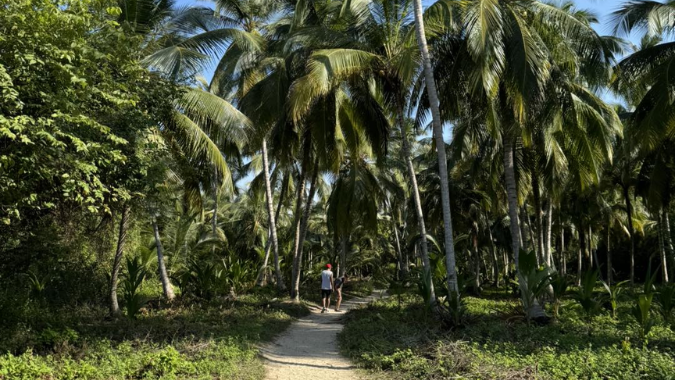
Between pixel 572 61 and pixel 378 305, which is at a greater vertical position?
pixel 572 61

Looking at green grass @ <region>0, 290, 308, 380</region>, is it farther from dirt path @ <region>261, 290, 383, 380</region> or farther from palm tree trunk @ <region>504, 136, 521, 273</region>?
palm tree trunk @ <region>504, 136, 521, 273</region>

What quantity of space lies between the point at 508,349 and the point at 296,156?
10698mm

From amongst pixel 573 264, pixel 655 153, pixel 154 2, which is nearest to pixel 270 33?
pixel 154 2

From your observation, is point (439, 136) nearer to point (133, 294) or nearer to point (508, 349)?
point (508, 349)

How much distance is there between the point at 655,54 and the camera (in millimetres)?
11031

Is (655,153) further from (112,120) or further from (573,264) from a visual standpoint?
(573,264)

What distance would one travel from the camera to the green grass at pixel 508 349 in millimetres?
5793

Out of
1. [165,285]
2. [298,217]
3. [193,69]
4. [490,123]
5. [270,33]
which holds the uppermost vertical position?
[270,33]

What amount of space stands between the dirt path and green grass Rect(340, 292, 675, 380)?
291 millimetres

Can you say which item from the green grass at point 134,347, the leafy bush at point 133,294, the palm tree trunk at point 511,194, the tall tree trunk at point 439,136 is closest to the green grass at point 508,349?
the tall tree trunk at point 439,136

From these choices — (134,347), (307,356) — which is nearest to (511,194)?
(307,356)

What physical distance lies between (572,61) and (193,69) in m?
8.53

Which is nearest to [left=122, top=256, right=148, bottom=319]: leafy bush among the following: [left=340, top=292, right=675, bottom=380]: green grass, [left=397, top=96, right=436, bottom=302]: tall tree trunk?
[left=340, top=292, right=675, bottom=380]: green grass

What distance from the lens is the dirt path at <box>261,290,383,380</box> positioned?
6586mm
